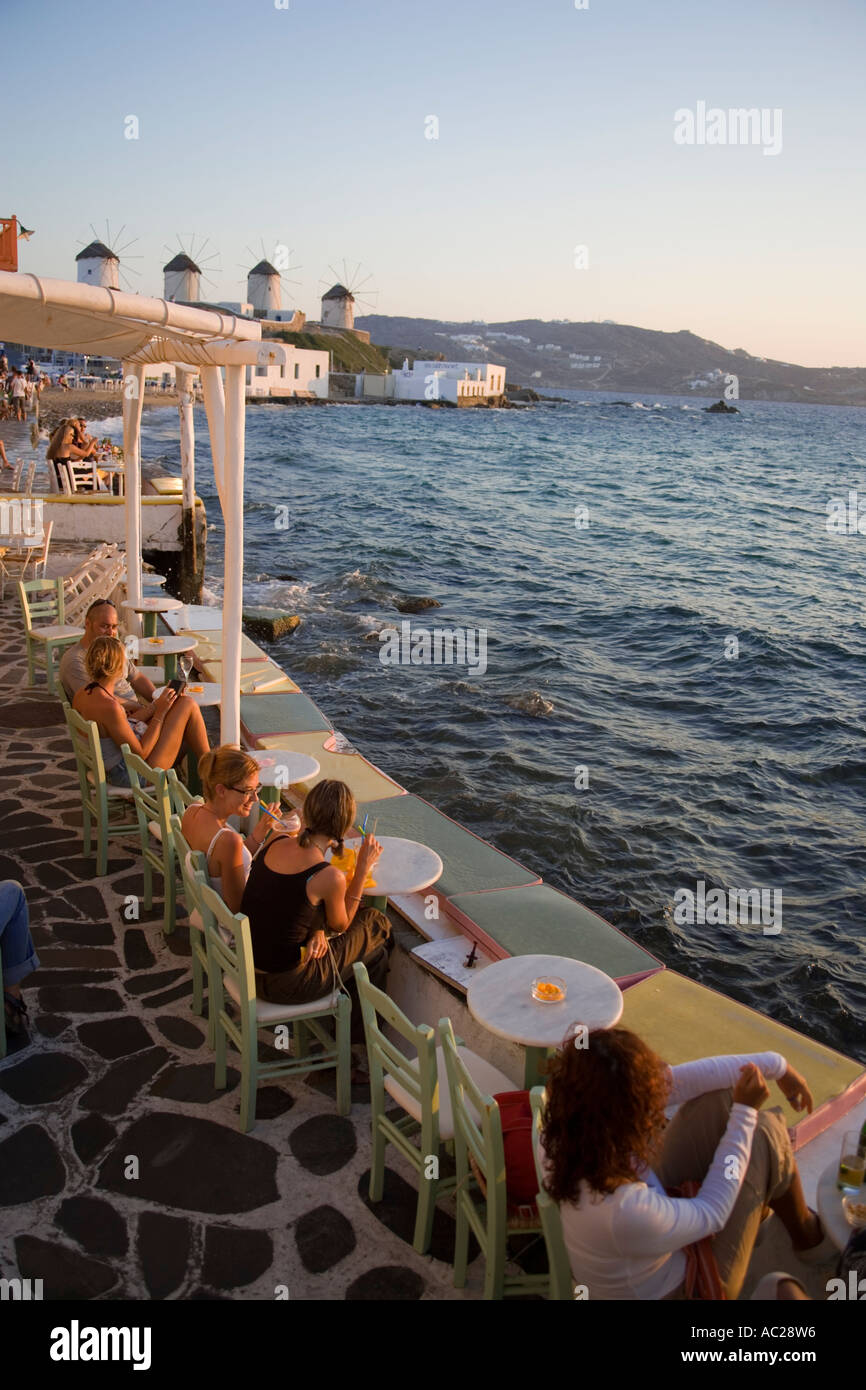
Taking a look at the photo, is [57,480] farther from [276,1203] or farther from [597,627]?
[276,1203]

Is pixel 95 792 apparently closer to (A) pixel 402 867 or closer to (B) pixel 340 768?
(B) pixel 340 768

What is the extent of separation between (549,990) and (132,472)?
7.00 metres

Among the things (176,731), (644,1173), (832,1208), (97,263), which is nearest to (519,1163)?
(644,1173)

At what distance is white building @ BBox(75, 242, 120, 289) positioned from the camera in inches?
3487

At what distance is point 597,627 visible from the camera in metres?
18.2

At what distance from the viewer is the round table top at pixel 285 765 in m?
5.42

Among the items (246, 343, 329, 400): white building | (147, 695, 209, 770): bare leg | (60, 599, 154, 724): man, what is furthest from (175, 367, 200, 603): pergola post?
(246, 343, 329, 400): white building

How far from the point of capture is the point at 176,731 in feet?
19.8

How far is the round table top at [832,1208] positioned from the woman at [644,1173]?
6cm

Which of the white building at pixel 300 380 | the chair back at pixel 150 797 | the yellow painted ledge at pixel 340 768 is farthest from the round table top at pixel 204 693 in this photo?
the white building at pixel 300 380

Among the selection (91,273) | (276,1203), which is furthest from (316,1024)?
(91,273)

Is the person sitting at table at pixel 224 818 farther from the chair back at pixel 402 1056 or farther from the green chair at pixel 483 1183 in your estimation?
the green chair at pixel 483 1183

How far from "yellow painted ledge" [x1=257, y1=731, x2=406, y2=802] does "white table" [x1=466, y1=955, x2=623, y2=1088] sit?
219cm

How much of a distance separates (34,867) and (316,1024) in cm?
232
